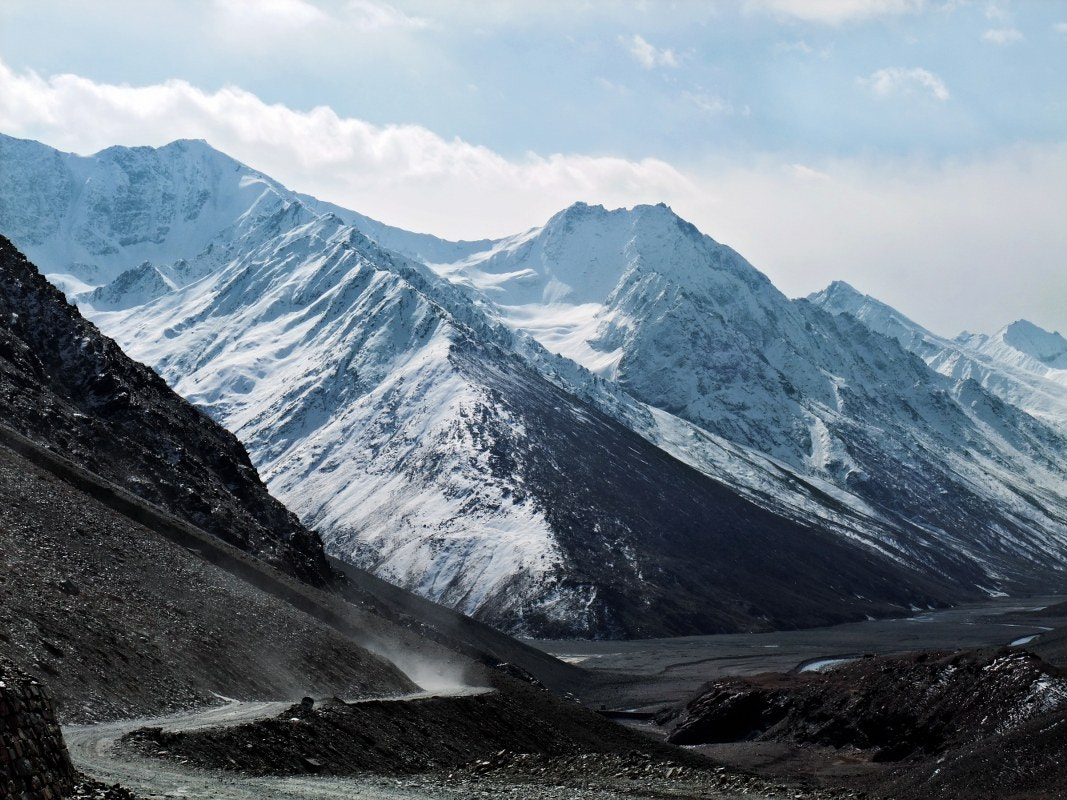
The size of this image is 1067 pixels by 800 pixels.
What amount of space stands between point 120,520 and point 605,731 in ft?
106

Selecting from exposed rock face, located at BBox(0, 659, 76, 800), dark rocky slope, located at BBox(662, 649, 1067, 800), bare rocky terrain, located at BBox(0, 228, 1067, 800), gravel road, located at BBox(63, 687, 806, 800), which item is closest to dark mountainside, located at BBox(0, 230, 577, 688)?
bare rocky terrain, located at BBox(0, 228, 1067, 800)

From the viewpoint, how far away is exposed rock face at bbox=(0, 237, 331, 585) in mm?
97375

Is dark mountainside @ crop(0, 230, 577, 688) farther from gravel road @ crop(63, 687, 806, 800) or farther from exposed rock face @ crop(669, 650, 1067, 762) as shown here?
gravel road @ crop(63, 687, 806, 800)

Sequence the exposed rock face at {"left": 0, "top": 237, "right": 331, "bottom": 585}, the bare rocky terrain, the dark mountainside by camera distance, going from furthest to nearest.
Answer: the exposed rock face at {"left": 0, "top": 237, "right": 331, "bottom": 585}, the dark mountainside, the bare rocky terrain

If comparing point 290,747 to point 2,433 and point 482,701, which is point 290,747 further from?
point 2,433

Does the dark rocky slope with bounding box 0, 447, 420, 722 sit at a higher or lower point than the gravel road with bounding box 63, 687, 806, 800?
lower

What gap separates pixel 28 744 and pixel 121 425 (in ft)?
290

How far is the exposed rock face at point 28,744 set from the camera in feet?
73.0

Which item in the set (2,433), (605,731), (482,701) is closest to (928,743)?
(605,731)

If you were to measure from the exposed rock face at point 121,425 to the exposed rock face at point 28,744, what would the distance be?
70115 millimetres

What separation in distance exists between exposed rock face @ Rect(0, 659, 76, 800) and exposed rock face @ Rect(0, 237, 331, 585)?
70.1 metres

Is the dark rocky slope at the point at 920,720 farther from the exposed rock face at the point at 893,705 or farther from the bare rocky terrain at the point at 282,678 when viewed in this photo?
the bare rocky terrain at the point at 282,678

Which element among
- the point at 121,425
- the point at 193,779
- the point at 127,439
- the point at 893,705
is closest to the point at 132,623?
the point at 193,779

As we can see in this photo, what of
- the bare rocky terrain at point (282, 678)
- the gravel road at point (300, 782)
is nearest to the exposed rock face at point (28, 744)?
the bare rocky terrain at point (282, 678)
